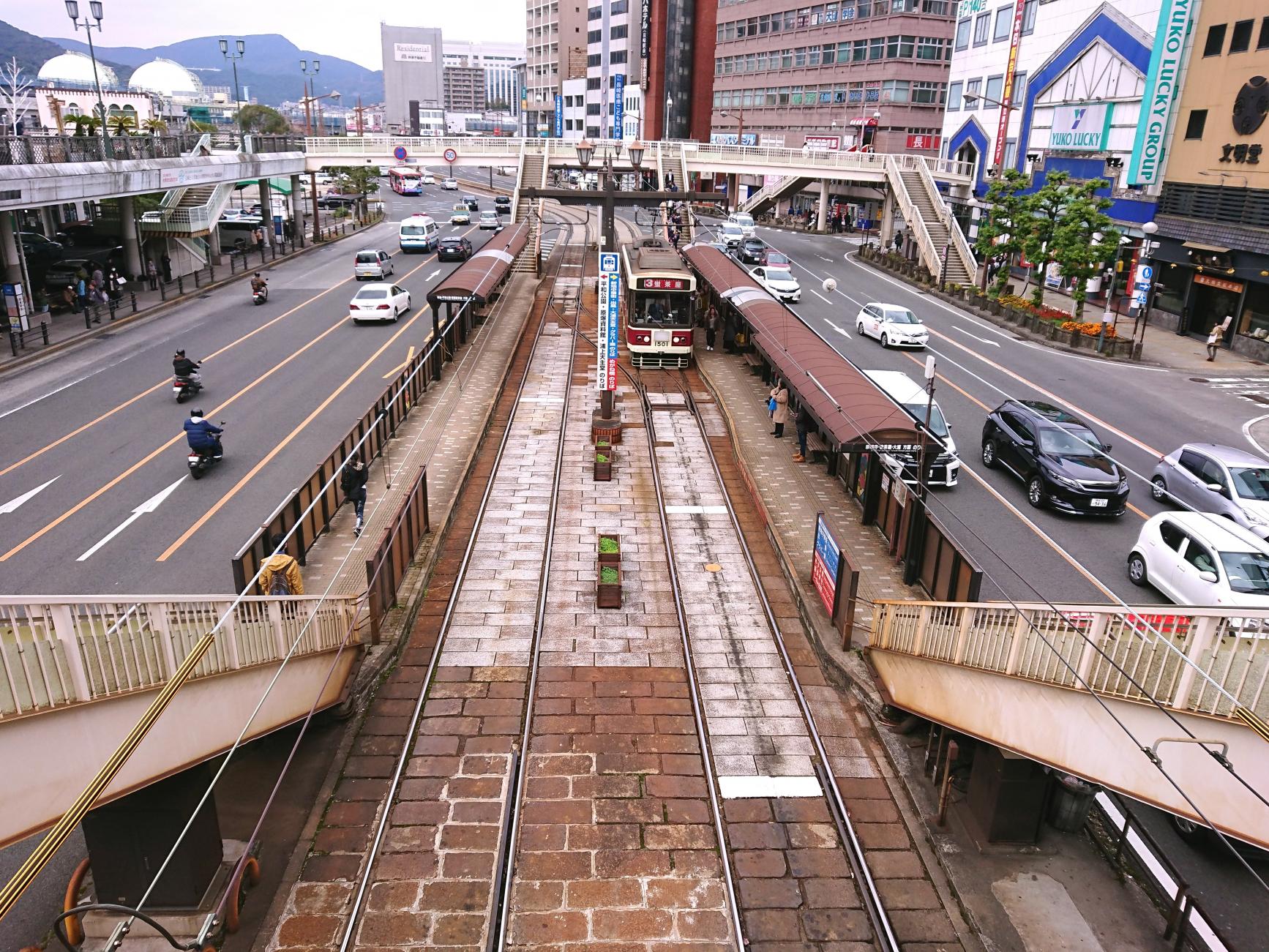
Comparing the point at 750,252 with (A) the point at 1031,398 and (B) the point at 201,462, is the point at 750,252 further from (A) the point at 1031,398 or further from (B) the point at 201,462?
(B) the point at 201,462

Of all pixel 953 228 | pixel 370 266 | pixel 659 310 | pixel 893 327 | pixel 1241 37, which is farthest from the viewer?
pixel 953 228

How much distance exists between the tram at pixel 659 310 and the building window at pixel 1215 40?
83.2 ft

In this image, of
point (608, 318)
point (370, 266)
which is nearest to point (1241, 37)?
point (608, 318)

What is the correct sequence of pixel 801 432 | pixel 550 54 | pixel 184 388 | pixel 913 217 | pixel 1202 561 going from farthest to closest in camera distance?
pixel 550 54 → pixel 913 217 → pixel 184 388 → pixel 801 432 → pixel 1202 561

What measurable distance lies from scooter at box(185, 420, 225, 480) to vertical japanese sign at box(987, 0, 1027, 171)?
49752 mm

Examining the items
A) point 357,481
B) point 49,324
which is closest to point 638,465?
point 357,481

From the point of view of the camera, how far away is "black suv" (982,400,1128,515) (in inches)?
791

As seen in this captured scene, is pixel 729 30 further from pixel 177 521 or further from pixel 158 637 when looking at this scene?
pixel 158 637

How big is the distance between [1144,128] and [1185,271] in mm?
6768

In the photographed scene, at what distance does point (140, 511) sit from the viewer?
19688 millimetres

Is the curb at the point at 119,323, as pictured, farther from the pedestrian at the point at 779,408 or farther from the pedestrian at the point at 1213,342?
the pedestrian at the point at 1213,342

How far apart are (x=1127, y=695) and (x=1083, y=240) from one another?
34975mm

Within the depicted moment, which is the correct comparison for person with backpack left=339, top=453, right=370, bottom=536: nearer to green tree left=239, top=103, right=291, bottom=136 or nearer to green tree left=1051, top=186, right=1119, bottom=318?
green tree left=1051, top=186, right=1119, bottom=318

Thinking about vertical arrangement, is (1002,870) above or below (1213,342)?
below
